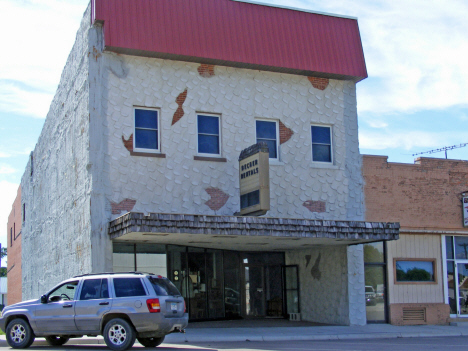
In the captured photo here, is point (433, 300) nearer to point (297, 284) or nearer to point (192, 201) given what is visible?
point (297, 284)

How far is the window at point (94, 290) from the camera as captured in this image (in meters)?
13.0

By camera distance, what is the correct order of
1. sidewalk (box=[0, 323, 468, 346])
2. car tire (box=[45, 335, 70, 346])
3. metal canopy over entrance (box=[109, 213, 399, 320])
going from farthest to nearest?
metal canopy over entrance (box=[109, 213, 399, 320])
sidewalk (box=[0, 323, 468, 346])
car tire (box=[45, 335, 70, 346])

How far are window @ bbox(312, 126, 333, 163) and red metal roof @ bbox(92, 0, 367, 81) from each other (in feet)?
6.07

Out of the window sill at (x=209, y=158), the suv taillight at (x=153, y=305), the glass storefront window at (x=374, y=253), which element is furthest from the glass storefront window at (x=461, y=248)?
the suv taillight at (x=153, y=305)

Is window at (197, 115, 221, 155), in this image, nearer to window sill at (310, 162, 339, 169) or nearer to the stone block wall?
window sill at (310, 162, 339, 169)

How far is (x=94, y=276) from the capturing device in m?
13.4

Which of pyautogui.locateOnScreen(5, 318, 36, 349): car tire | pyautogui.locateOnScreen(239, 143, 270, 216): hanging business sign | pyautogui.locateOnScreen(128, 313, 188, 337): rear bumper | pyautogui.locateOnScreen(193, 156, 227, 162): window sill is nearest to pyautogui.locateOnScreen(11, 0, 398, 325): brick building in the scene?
pyautogui.locateOnScreen(193, 156, 227, 162): window sill

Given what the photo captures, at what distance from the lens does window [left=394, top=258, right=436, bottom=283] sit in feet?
68.4

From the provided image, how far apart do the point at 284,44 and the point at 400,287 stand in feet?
29.1

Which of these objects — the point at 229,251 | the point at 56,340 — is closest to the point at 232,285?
the point at 229,251

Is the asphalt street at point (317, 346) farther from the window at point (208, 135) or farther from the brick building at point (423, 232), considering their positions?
the window at point (208, 135)

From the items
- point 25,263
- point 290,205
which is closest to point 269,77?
point 290,205

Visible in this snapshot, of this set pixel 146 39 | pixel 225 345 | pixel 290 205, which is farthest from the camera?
pixel 290 205

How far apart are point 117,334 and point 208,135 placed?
792 cm
